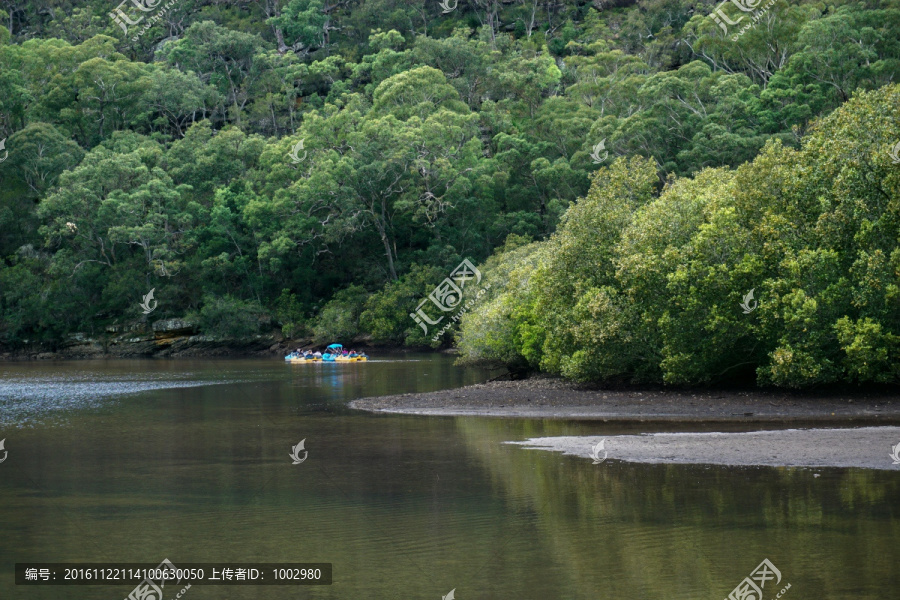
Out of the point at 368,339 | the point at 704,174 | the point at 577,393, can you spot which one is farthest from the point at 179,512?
the point at 368,339

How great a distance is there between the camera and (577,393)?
35312 millimetres

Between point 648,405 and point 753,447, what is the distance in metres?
8.98

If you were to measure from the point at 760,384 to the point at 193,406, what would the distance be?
2320 centimetres

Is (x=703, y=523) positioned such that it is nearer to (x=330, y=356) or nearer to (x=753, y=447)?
(x=753, y=447)

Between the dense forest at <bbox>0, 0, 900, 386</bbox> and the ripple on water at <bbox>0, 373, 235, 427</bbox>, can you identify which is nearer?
the dense forest at <bbox>0, 0, 900, 386</bbox>

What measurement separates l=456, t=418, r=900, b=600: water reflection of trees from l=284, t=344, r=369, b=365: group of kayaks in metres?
45.0

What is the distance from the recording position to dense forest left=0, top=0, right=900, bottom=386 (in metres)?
31.5

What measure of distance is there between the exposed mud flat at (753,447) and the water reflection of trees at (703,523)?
2.52ft

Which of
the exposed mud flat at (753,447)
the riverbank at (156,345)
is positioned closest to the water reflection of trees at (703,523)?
the exposed mud flat at (753,447)

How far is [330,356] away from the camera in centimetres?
6769

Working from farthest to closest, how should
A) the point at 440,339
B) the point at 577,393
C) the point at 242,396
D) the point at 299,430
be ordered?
the point at 440,339, the point at 242,396, the point at 577,393, the point at 299,430

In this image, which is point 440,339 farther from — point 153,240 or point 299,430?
point 299,430

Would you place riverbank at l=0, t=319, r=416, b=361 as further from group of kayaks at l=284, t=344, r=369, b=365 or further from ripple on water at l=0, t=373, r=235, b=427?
ripple on water at l=0, t=373, r=235, b=427

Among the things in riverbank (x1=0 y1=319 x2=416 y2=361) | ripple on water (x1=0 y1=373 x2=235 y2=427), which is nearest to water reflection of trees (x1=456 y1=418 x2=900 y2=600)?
ripple on water (x1=0 y1=373 x2=235 y2=427)
